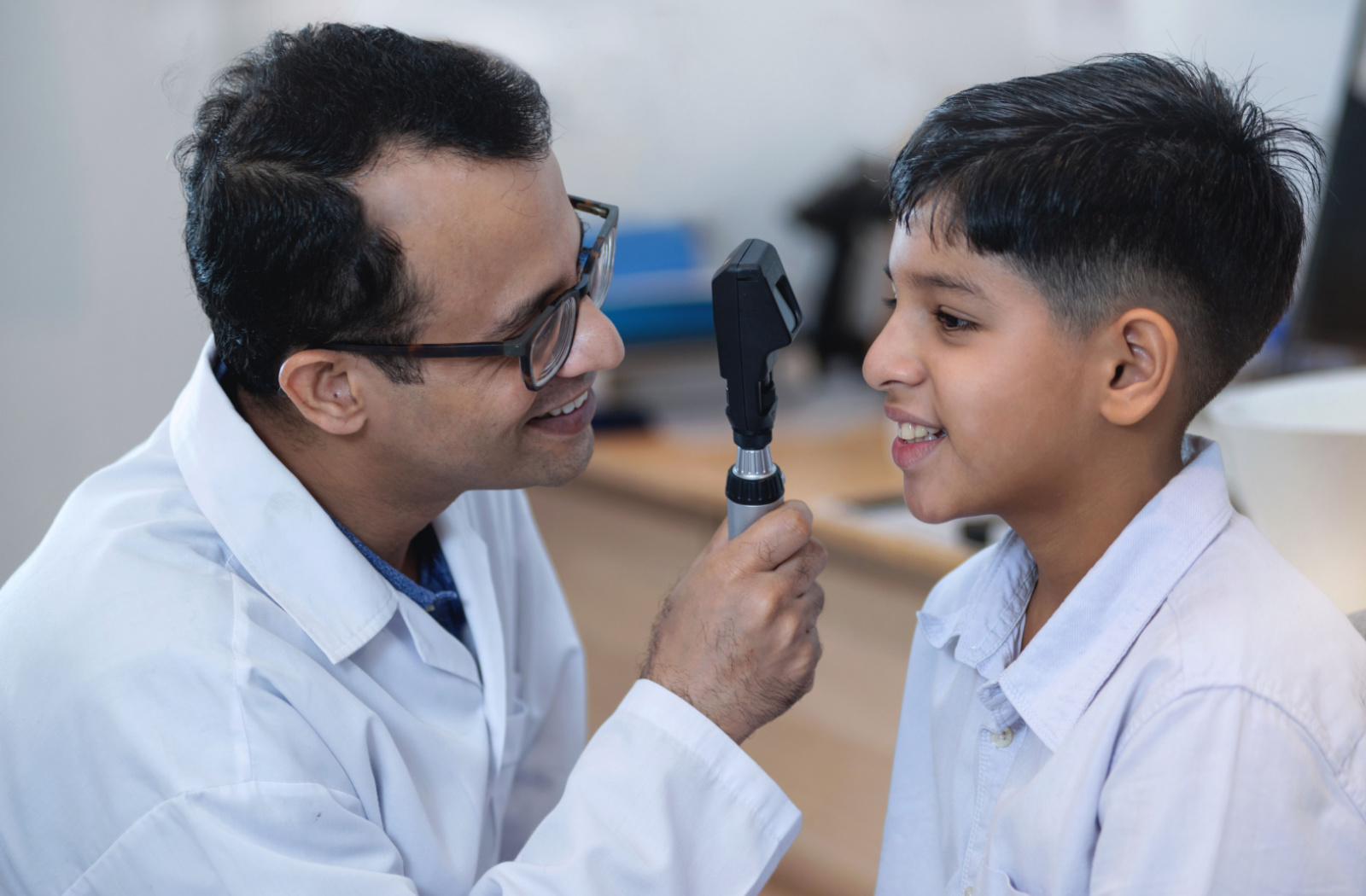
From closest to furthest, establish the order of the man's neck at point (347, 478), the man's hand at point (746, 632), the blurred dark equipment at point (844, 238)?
the man's hand at point (746, 632) < the man's neck at point (347, 478) < the blurred dark equipment at point (844, 238)

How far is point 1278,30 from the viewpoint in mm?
1930

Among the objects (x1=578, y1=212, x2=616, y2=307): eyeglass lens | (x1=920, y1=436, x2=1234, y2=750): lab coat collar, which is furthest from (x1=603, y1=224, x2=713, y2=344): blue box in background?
(x1=920, y1=436, x2=1234, y2=750): lab coat collar

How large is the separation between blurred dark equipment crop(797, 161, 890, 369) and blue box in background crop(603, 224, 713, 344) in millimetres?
257

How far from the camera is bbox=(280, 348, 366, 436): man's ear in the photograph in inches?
37.6

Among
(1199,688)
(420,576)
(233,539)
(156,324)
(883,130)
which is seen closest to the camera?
(1199,688)

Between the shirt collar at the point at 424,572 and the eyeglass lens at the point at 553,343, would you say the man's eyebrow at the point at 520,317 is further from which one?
the shirt collar at the point at 424,572

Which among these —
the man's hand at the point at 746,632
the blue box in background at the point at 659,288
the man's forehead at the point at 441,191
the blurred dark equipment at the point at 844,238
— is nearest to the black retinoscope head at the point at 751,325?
the man's hand at the point at 746,632

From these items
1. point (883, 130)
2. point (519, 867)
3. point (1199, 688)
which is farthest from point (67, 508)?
point (883, 130)

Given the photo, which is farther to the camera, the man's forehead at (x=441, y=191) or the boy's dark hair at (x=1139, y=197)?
the man's forehead at (x=441, y=191)

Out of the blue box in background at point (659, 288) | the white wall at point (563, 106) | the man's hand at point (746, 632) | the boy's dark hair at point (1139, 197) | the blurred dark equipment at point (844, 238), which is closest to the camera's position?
the boy's dark hair at point (1139, 197)

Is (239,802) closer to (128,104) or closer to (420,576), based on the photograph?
(420,576)

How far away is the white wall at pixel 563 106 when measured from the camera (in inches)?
75.0

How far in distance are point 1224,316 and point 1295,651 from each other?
0.78ft

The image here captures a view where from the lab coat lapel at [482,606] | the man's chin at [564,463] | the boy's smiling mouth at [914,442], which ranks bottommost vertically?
the lab coat lapel at [482,606]
